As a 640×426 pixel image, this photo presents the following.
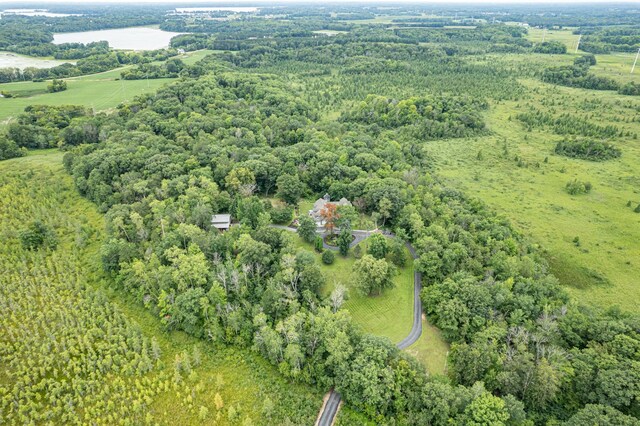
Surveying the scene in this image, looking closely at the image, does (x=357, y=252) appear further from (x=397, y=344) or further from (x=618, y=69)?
(x=618, y=69)

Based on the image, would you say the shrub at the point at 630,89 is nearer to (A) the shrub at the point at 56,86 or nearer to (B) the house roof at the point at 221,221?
(B) the house roof at the point at 221,221

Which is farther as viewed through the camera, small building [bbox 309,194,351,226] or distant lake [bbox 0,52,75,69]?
distant lake [bbox 0,52,75,69]

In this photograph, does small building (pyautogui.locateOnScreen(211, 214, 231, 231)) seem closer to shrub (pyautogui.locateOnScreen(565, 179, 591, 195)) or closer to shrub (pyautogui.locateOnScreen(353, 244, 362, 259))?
shrub (pyautogui.locateOnScreen(353, 244, 362, 259))

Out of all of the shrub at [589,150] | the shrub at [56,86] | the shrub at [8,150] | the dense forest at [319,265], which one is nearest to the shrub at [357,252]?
the dense forest at [319,265]

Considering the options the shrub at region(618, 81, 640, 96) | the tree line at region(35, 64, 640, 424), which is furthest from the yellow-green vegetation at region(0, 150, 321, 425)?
the shrub at region(618, 81, 640, 96)

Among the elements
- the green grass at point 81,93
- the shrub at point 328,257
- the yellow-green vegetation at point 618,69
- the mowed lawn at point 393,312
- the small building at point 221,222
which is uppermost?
the yellow-green vegetation at point 618,69

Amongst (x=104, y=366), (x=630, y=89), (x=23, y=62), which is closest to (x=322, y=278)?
(x=104, y=366)

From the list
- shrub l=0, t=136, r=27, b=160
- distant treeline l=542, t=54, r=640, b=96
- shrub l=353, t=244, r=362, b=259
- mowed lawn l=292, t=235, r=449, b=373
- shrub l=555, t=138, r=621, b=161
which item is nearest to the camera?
mowed lawn l=292, t=235, r=449, b=373
